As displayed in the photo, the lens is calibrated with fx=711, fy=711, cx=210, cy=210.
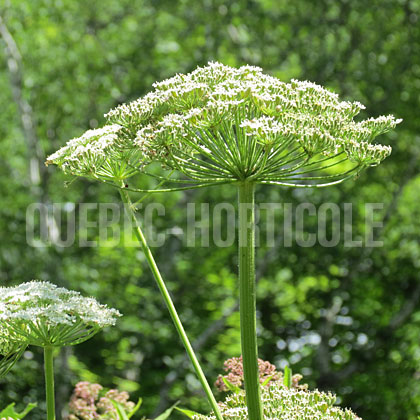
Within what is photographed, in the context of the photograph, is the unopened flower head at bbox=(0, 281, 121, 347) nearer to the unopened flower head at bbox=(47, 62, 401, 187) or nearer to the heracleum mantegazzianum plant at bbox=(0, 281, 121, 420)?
the heracleum mantegazzianum plant at bbox=(0, 281, 121, 420)

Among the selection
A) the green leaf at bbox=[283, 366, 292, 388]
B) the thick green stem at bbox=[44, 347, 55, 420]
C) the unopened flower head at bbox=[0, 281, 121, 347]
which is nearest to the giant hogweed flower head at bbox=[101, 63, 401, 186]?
the unopened flower head at bbox=[0, 281, 121, 347]

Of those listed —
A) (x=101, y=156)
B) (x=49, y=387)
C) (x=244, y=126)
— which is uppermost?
(x=244, y=126)

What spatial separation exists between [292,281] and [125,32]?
21.2 feet

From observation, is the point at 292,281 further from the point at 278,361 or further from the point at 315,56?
the point at 315,56

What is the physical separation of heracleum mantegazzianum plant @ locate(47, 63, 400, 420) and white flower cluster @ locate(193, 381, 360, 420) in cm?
23

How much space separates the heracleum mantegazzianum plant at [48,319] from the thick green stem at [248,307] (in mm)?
595

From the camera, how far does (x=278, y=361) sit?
562 inches

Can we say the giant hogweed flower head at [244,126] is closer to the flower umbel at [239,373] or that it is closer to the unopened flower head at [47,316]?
the unopened flower head at [47,316]

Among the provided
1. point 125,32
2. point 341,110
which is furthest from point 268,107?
point 125,32

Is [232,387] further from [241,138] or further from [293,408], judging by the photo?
[241,138]

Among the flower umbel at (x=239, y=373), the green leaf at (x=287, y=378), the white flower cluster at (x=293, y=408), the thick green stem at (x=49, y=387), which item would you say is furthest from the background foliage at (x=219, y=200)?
the thick green stem at (x=49, y=387)

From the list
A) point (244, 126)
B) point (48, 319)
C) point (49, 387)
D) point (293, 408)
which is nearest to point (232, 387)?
point (293, 408)

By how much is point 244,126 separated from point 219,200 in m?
12.1

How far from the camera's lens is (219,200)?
15.0 m
